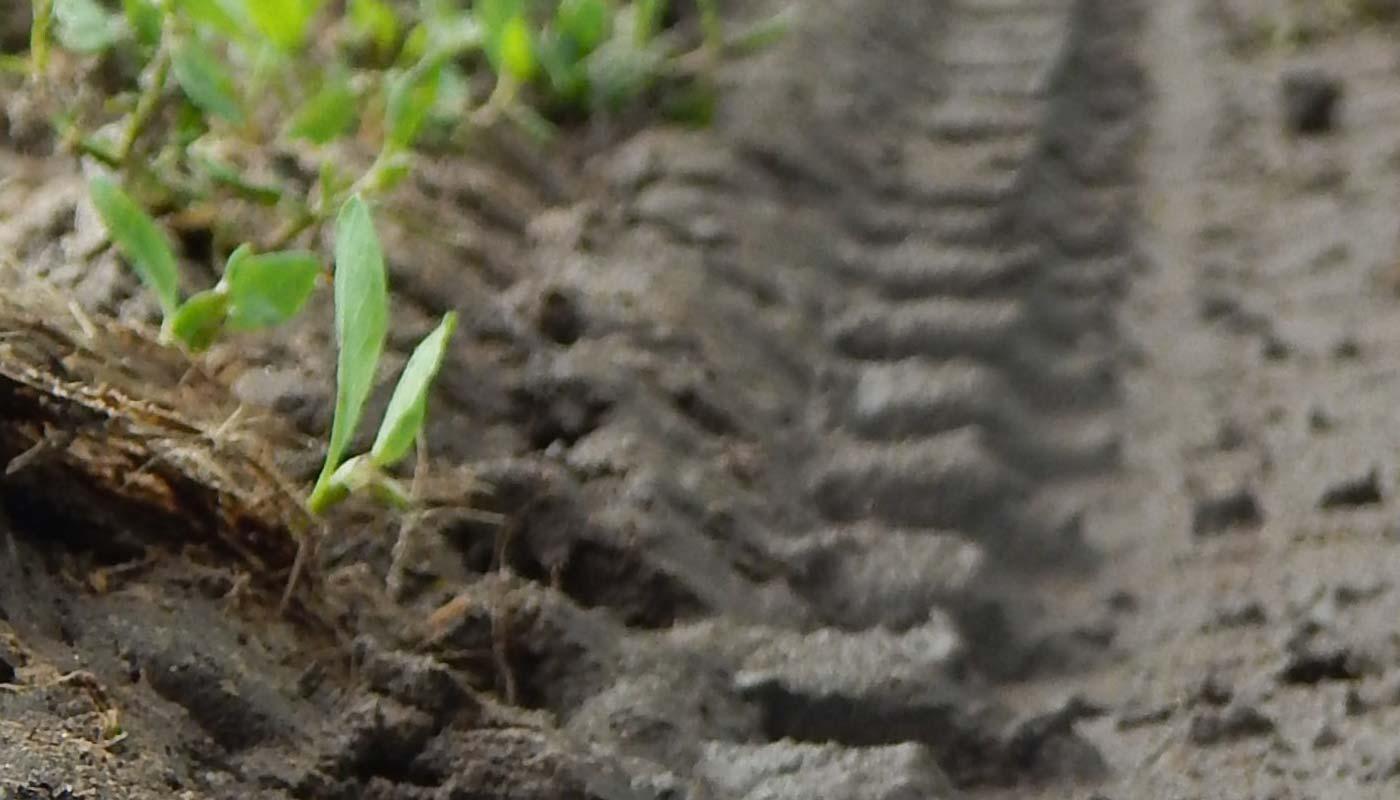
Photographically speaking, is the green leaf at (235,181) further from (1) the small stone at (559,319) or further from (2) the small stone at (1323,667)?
(2) the small stone at (1323,667)

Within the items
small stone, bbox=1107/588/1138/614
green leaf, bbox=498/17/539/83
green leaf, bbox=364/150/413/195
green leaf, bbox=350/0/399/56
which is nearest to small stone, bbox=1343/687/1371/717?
small stone, bbox=1107/588/1138/614

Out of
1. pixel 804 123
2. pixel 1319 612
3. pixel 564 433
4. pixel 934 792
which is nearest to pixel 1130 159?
pixel 804 123

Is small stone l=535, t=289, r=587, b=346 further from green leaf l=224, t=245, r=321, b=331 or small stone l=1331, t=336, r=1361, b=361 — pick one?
small stone l=1331, t=336, r=1361, b=361

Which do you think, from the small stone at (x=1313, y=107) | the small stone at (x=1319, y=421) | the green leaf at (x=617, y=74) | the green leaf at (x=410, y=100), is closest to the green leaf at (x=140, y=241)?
the green leaf at (x=410, y=100)

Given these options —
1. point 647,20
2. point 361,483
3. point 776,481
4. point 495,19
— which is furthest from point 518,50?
point 361,483

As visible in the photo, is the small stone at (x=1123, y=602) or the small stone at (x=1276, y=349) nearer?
the small stone at (x=1123, y=602)
